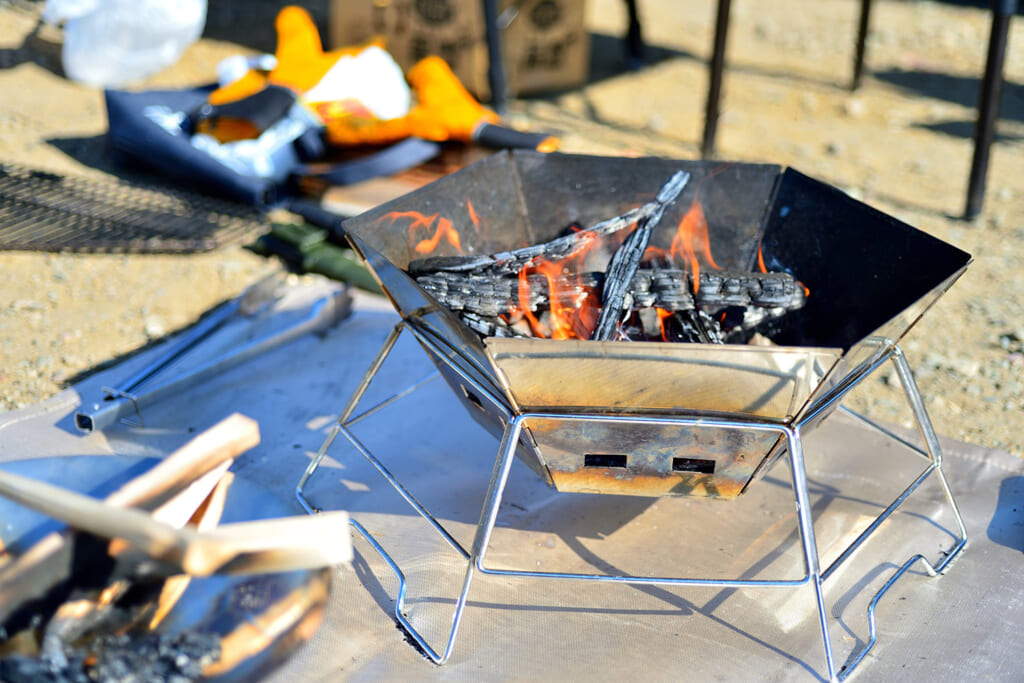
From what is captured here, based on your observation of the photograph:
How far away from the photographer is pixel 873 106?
504 centimetres

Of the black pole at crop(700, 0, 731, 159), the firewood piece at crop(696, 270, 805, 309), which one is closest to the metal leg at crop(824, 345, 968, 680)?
the firewood piece at crop(696, 270, 805, 309)

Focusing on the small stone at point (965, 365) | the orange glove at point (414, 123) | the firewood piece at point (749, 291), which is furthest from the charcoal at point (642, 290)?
the orange glove at point (414, 123)

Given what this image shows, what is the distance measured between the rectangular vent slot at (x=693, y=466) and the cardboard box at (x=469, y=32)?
365 cm

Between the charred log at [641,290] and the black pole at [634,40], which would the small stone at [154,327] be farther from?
the black pole at [634,40]

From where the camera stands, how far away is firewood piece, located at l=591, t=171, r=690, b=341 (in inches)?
70.7

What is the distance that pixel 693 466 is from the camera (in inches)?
63.6

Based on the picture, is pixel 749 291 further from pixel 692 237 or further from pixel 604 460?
pixel 604 460

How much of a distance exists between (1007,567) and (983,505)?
21 centimetres

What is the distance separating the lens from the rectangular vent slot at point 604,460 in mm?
1599

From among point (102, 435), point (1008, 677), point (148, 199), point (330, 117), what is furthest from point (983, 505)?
point (148, 199)

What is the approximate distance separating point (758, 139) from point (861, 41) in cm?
105

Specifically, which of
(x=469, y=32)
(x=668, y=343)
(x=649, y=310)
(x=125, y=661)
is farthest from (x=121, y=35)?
(x=668, y=343)

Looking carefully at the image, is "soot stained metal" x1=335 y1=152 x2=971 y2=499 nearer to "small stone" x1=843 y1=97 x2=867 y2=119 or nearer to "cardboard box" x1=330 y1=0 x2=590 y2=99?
"cardboard box" x1=330 y1=0 x2=590 y2=99

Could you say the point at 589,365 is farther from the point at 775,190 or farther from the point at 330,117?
the point at 330,117
